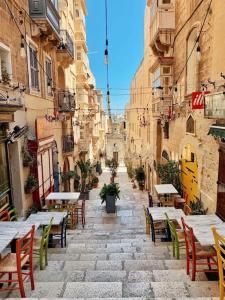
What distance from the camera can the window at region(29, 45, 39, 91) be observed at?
35.1ft

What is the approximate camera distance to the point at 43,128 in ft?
36.0

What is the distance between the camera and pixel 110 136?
63.8 metres

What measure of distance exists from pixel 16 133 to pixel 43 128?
2.42 m

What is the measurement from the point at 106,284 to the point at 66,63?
49.1 ft

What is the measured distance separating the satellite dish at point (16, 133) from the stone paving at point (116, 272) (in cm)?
372

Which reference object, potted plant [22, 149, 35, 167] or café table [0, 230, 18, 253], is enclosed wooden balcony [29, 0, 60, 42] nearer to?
potted plant [22, 149, 35, 167]

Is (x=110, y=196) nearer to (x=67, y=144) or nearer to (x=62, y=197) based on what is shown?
(x=62, y=197)

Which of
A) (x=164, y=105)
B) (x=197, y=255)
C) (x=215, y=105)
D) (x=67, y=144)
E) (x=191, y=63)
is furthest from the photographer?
(x=67, y=144)

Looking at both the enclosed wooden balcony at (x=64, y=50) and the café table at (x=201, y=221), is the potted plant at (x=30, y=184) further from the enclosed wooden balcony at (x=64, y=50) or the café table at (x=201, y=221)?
the enclosed wooden balcony at (x=64, y=50)

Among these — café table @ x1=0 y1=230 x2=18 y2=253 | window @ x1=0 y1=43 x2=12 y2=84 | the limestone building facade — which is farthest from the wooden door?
window @ x1=0 y1=43 x2=12 y2=84

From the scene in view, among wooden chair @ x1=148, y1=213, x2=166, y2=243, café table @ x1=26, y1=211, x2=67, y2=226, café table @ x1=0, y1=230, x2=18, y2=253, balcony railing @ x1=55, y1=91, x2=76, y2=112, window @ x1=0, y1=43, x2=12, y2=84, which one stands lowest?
wooden chair @ x1=148, y1=213, x2=166, y2=243

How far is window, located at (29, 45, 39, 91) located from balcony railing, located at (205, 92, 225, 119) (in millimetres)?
7019

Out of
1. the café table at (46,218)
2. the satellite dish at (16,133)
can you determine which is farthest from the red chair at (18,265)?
the satellite dish at (16,133)

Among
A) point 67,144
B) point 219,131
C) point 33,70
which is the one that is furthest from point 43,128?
point 219,131
